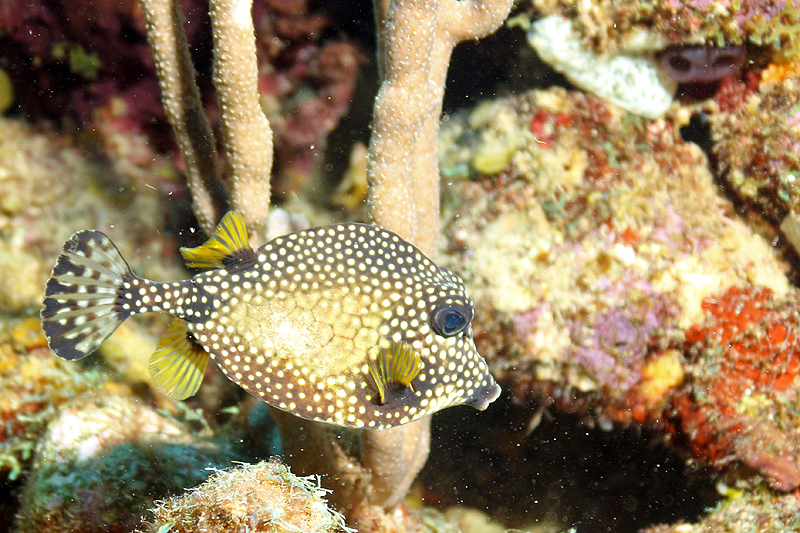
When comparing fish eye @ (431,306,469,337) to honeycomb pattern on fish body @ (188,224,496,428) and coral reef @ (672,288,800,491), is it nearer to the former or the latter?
honeycomb pattern on fish body @ (188,224,496,428)

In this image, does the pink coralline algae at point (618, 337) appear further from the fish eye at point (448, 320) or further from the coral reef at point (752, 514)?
the fish eye at point (448, 320)

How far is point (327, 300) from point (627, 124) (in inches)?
131

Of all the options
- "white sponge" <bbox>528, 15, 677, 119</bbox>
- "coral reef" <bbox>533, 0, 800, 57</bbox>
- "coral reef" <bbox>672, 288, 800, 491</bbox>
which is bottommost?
"coral reef" <bbox>672, 288, 800, 491</bbox>

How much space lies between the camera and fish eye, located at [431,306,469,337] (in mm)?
2232

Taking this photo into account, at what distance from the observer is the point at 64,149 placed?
15.4 ft

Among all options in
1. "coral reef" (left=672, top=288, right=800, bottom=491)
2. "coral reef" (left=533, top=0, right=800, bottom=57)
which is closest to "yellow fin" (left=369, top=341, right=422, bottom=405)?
"coral reef" (left=672, top=288, right=800, bottom=491)

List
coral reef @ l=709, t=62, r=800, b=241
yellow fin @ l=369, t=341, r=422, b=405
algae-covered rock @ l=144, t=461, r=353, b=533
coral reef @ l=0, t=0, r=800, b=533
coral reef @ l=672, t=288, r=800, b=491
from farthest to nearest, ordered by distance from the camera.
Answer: coral reef @ l=709, t=62, r=800, b=241 < coral reef @ l=672, t=288, r=800, b=491 < coral reef @ l=0, t=0, r=800, b=533 < yellow fin @ l=369, t=341, r=422, b=405 < algae-covered rock @ l=144, t=461, r=353, b=533

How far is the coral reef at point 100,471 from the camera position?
2975 millimetres

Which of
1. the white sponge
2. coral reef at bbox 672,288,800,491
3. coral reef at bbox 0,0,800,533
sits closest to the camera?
coral reef at bbox 0,0,800,533

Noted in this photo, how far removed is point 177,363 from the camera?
229cm

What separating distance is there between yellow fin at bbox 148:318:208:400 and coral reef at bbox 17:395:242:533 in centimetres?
94

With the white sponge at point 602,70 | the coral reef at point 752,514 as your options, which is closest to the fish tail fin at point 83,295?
the white sponge at point 602,70

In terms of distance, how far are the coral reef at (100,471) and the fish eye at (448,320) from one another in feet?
6.02

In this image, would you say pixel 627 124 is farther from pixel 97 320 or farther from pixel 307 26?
pixel 97 320
